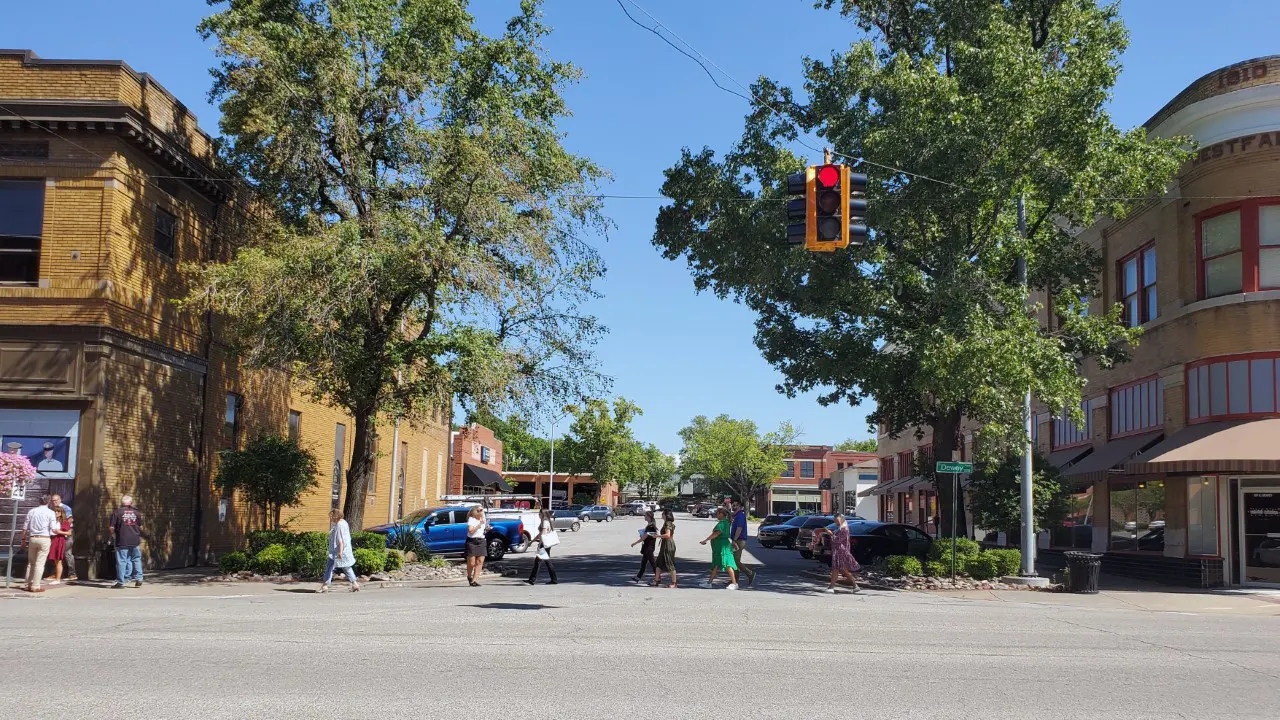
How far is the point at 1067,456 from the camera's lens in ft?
102

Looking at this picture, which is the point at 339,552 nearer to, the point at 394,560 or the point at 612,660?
the point at 394,560

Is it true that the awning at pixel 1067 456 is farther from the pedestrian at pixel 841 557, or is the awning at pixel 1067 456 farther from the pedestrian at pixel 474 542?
the pedestrian at pixel 474 542

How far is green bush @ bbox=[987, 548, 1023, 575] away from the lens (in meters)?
22.7

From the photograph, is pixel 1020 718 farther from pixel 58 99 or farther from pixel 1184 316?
pixel 58 99

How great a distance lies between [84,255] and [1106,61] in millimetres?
22277

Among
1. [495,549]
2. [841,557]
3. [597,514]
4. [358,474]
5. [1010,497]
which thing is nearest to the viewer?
[841,557]

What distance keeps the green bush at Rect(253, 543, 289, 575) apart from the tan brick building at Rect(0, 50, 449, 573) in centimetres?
299

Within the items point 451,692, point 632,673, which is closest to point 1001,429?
point 632,673

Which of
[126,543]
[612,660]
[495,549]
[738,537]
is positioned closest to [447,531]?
[495,549]

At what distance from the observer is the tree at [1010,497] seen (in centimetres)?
2341

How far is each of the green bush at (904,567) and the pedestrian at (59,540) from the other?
17.5 metres

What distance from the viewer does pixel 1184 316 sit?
24047mm

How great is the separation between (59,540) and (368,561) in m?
5.92

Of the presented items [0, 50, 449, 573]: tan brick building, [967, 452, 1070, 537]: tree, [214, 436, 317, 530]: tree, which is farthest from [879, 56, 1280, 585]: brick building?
[0, 50, 449, 573]: tan brick building
